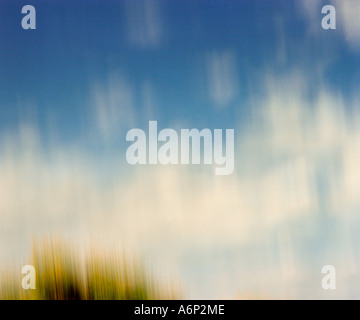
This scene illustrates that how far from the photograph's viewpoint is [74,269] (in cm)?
280

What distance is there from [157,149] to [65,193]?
491mm

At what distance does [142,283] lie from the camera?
9.08 ft

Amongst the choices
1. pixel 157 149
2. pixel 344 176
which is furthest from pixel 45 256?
pixel 344 176

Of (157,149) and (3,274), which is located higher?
(157,149)

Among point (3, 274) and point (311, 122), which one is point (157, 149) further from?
point (3, 274)

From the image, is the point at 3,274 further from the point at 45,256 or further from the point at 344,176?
the point at 344,176
